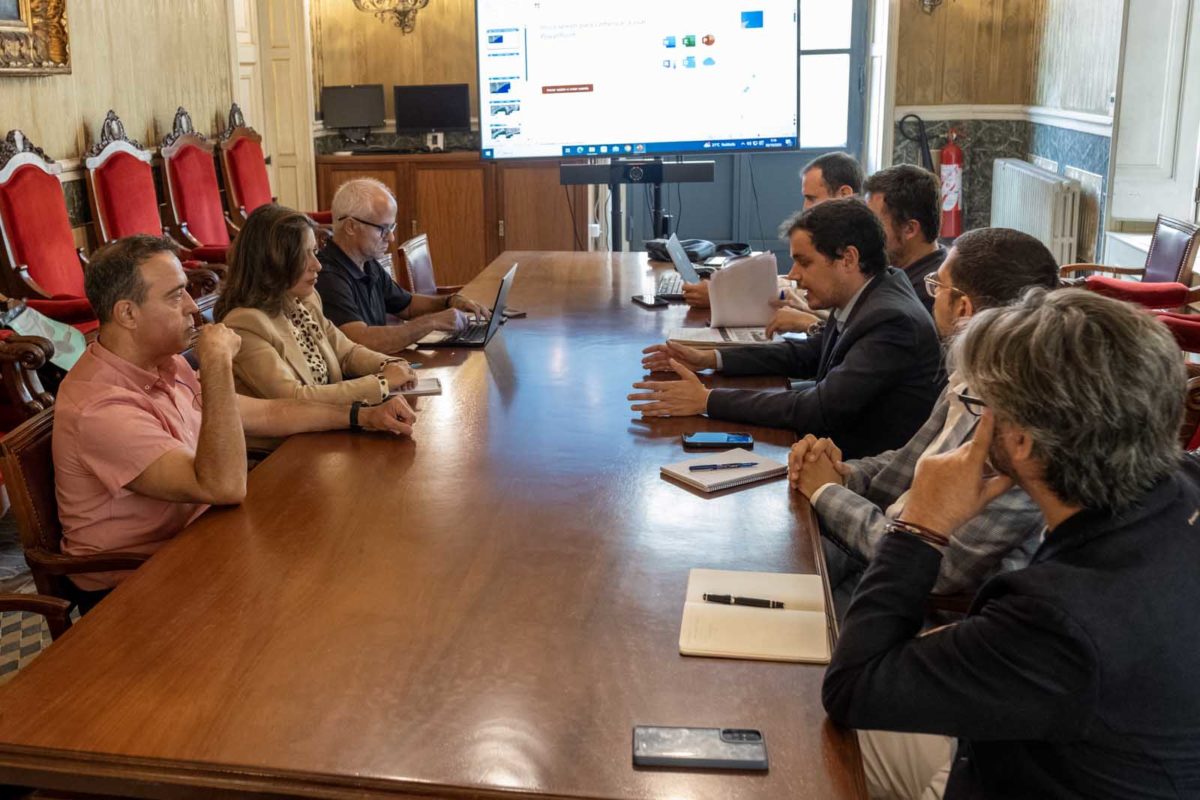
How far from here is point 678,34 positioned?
648 centimetres

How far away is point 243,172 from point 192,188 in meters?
0.65

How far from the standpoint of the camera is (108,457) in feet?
7.22

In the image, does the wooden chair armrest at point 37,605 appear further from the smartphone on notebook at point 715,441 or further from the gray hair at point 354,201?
the gray hair at point 354,201

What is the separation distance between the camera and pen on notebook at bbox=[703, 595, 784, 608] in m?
1.71

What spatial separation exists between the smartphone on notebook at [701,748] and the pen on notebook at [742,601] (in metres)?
0.35

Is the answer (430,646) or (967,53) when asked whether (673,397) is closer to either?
(430,646)

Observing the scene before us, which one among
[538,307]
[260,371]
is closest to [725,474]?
[260,371]

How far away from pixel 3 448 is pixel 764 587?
1382 millimetres

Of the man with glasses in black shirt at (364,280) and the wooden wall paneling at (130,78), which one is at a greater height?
the wooden wall paneling at (130,78)

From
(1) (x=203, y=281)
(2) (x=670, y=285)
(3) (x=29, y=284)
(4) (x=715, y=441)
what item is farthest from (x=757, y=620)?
(3) (x=29, y=284)

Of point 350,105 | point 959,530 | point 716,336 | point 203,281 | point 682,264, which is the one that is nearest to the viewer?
point 959,530

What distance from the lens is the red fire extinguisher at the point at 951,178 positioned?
8.71 metres

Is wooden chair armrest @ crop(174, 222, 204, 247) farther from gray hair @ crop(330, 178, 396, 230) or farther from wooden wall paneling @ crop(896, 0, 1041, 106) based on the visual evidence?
wooden wall paneling @ crop(896, 0, 1041, 106)

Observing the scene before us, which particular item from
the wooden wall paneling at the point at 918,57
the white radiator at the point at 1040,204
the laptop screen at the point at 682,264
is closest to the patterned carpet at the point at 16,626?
the laptop screen at the point at 682,264
